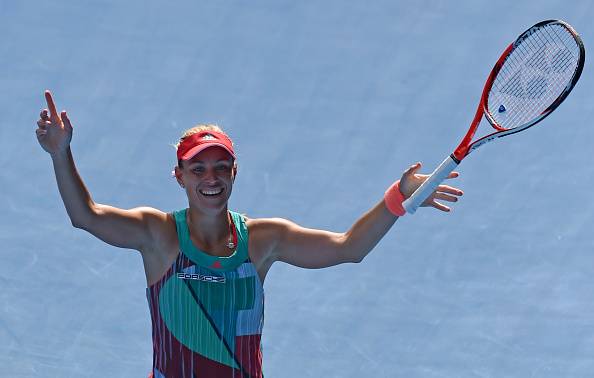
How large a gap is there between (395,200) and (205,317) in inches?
37.1

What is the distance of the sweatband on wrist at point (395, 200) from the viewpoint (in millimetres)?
5629

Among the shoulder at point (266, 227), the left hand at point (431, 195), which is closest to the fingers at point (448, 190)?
the left hand at point (431, 195)

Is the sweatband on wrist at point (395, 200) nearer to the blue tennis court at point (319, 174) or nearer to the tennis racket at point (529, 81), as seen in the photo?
the tennis racket at point (529, 81)

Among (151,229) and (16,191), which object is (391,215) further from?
(16,191)

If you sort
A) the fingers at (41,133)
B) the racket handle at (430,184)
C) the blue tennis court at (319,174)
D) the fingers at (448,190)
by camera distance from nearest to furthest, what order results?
the fingers at (41,133) → the racket handle at (430,184) → the fingers at (448,190) → the blue tennis court at (319,174)

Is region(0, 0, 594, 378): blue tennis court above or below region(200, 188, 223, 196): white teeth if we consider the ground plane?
above

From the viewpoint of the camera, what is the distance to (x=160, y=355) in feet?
18.2

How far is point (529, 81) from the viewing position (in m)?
5.98

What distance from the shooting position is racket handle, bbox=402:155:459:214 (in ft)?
17.9

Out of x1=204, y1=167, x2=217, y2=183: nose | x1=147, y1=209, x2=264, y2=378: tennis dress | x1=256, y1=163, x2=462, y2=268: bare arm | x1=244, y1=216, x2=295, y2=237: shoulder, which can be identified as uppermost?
x1=204, y1=167, x2=217, y2=183: nose

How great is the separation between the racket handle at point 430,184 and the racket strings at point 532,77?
51cm

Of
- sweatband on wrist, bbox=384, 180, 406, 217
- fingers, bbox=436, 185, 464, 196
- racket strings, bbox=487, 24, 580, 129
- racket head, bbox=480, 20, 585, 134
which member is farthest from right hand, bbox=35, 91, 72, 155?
racket strings, bbox=487, 24, 580, 129

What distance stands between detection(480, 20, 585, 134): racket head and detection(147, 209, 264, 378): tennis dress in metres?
1.26

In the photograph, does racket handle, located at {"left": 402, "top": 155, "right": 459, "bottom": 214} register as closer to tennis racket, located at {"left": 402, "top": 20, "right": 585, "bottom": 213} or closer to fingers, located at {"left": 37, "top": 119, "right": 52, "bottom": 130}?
tennis racket, located at {"left": 402, "top": 20, "right": 585, "bottom": 213}
